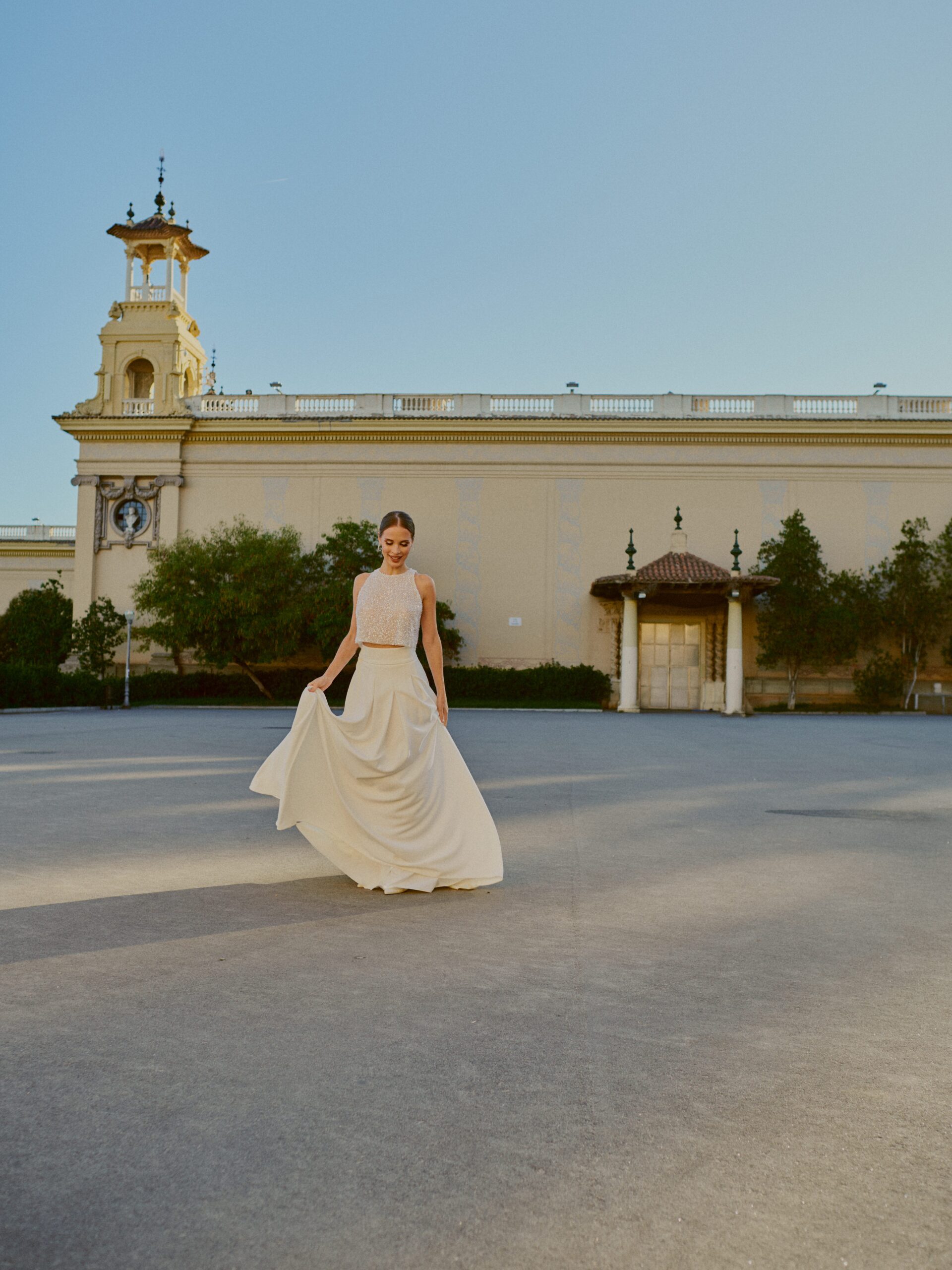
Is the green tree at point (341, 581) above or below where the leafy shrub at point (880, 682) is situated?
above

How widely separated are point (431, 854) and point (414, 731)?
2.39ft

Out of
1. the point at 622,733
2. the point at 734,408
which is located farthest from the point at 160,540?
the point at 622,733

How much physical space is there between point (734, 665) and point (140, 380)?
28.0m

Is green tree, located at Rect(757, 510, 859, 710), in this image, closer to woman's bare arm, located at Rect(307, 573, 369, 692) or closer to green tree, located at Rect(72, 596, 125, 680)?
green tree, located at Rect(72, 596, 125, 680)

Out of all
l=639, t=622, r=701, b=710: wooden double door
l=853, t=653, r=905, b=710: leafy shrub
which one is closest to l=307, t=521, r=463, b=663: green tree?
l=639, t=622, r=701, b=710: wooden double door

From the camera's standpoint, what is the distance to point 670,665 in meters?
38.1

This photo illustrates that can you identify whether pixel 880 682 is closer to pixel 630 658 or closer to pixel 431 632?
pixel 630 658

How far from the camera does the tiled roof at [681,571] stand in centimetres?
3412

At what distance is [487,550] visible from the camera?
40969 mm

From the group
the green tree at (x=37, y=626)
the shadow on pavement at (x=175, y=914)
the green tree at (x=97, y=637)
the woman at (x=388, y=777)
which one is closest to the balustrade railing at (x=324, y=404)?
the green tree at (x=97, y=637)

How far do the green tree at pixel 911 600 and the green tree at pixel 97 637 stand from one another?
27.6 metres

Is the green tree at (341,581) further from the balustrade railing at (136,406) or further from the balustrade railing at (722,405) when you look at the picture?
the balustrade railing at (722,405)

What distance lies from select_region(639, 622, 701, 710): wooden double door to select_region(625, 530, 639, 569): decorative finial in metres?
2.82

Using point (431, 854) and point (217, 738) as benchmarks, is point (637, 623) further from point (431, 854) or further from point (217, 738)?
point (431, 854)
